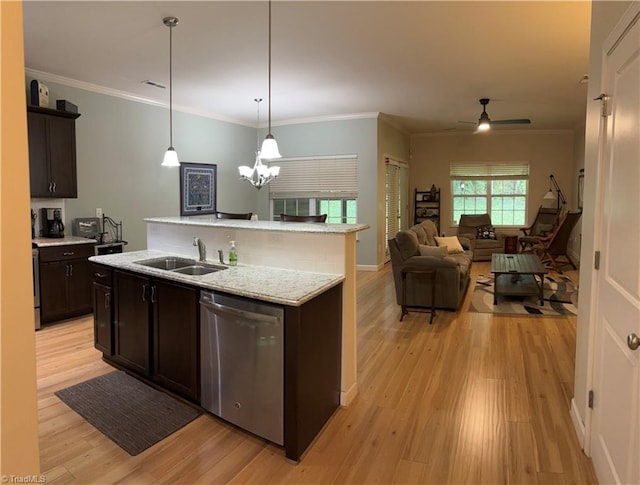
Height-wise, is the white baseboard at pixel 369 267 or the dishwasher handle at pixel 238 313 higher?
the dishwasher handle at pixel 238 313

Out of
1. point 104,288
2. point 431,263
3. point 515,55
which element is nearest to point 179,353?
point 104,288

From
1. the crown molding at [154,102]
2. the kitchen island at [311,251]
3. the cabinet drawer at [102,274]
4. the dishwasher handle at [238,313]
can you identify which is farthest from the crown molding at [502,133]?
the dishwasher handle at [238,313]

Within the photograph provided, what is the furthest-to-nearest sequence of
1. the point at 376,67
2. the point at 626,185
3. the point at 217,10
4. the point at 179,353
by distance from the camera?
the point at 376,67 → the point at 217,10 → the point at 179,353 → the point at 626,185

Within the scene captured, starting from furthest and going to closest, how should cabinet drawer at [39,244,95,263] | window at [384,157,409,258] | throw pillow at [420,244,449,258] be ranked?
window at [384,157,409,258] < throw pillow at [420,244,449,258] < cabinet drawer at [39,244,95,263]

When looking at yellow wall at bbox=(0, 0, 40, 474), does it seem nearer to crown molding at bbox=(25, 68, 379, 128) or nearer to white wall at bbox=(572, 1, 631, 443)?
white wall at bbox=(572, 1, 631, 443)

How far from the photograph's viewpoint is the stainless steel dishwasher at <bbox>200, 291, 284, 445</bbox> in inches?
87.7

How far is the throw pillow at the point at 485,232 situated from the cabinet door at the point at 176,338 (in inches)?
297

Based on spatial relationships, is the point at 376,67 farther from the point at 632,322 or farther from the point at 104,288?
the point at 632,322

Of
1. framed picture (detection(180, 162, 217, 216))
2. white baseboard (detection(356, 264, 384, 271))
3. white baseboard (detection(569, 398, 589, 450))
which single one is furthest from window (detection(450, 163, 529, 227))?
white baseboard (detection(569, 398, 589, 450))

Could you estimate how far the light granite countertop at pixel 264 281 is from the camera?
222 cm

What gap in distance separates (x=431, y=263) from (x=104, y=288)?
3303mm

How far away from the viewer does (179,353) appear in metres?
2.72

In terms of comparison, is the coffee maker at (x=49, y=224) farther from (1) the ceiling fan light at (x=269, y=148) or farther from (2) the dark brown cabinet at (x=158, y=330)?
(1) the ceiling fan light at (x=269, y=148)

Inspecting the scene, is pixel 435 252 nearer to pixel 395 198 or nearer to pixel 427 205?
pixel 395 198
